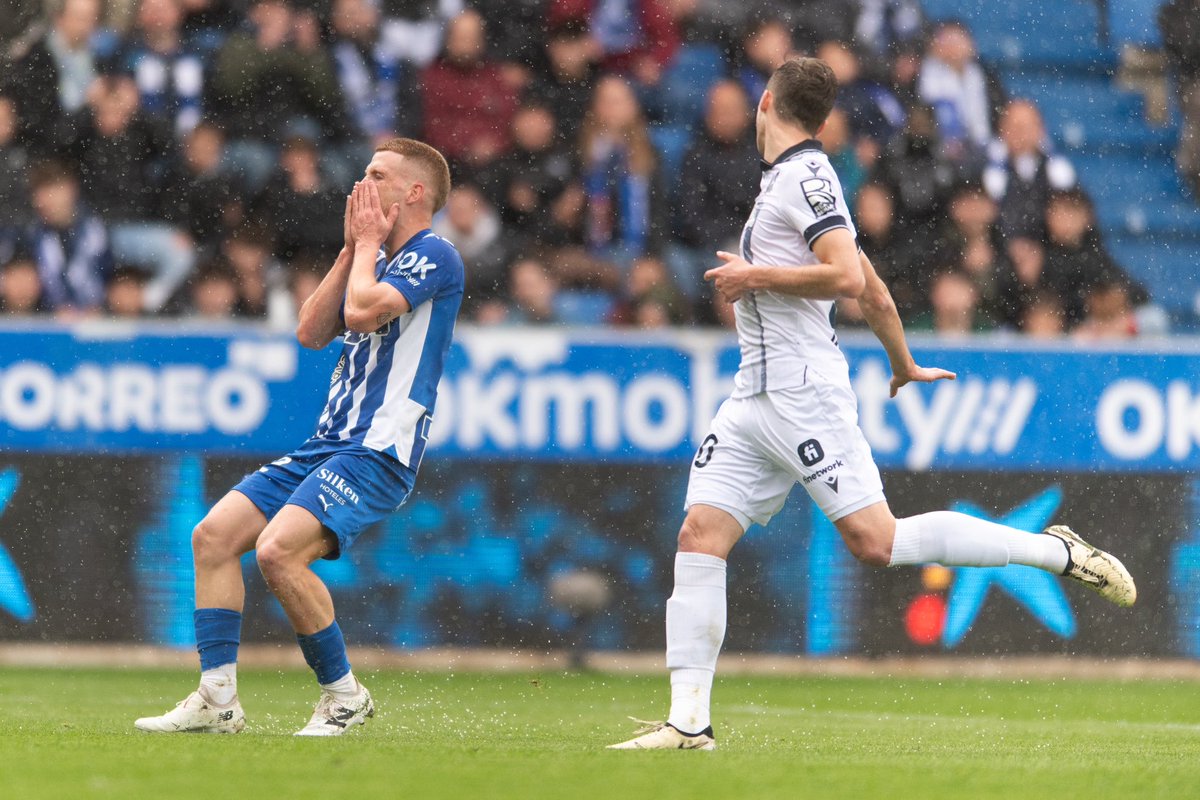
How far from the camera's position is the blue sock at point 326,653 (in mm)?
5875

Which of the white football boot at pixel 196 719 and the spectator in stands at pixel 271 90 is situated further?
the spectator in stands at pixel 271 90

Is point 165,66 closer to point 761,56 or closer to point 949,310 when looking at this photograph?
point 761,56

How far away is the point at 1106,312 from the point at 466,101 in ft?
12.8

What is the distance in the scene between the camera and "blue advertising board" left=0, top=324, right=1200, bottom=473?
9398 mm

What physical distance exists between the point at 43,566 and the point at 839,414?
4995 millimetres

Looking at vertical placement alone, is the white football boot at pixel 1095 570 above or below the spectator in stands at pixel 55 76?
below

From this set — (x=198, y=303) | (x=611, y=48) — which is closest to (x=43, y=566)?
(x=198, y=303)

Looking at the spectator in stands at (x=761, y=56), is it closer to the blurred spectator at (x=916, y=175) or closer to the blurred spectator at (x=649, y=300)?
the blurred spectator at (x=916, y=175)

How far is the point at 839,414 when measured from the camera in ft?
18.6

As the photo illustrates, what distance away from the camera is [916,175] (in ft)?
36.8

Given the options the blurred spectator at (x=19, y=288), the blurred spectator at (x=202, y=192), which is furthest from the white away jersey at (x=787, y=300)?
the blurred spectator at (x=19, y=288)

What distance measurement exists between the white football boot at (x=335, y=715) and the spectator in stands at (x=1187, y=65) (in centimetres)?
961

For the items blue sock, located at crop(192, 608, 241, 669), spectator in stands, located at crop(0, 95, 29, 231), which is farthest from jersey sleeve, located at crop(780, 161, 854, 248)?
spectator in stands, located at crop(0, 95, 29, 231)

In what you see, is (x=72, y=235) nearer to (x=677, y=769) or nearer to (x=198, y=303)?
(x=198, y=303)
